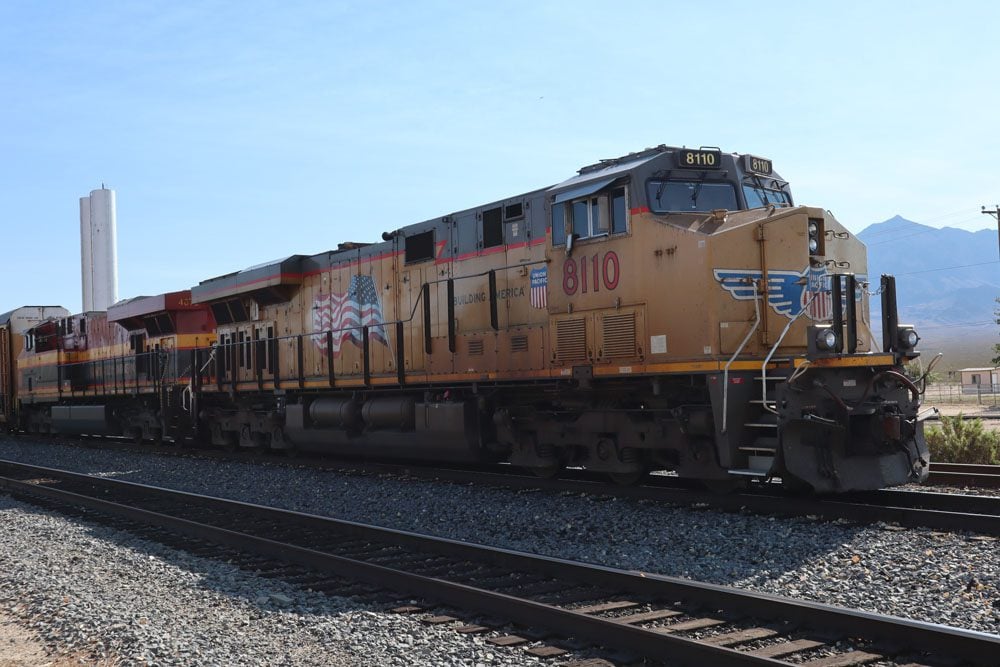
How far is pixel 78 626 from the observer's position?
554 centimetres

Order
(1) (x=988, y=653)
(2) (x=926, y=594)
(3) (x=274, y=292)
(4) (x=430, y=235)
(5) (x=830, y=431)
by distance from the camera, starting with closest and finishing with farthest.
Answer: (1) (x=988, y=653) → (2) (x=926, y=594) → (5) (x=830, y=431) → (4) (x=430, y=235) → (3) (x=274, y=292)

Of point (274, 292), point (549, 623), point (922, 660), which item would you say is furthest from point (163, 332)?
point (922, 660)

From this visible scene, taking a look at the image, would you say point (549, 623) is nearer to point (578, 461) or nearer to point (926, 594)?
point (926, 594)

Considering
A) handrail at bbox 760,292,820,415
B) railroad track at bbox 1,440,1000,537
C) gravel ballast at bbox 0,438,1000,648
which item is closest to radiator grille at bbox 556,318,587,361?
railroad track at bbox 1,440,1000,537

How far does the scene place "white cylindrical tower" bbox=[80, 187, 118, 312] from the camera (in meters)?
36.9

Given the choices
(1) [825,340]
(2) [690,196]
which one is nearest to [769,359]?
(1) [825,340]

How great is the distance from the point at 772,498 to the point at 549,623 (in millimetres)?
3935

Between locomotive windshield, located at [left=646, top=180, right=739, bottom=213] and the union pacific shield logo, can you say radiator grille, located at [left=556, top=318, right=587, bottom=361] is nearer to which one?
locomotive windshield, located at [left=646, top=180, right=739, bottom=213]

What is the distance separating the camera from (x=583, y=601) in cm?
545

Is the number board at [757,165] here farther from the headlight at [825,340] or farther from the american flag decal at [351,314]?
the american flag decal at [351,314]

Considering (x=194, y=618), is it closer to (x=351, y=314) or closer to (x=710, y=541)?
(x=710, y=541)

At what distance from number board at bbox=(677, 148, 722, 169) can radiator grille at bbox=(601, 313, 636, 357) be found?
1694mm

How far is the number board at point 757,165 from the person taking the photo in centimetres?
953

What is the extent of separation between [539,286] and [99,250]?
32064 millimetres
